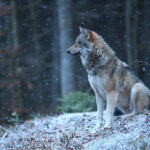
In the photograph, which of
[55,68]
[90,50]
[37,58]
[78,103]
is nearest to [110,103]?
[90,50]

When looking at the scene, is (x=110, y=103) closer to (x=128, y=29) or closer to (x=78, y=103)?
(x=78, y=103)

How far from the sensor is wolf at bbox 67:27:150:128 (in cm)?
578

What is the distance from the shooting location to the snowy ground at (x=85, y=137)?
4293mm

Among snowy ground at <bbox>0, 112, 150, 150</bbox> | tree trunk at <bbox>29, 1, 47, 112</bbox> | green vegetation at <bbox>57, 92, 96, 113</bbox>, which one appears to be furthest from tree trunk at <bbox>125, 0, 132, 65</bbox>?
snowy ground at <bbox>0, 112, 150, 150</bbox>

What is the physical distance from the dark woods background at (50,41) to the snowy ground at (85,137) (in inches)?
242

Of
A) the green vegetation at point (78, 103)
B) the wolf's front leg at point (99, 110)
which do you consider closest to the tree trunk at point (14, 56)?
the green vegetation at point (78, 103)

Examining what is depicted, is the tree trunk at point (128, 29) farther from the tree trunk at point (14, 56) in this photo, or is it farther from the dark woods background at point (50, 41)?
the tree trunk at point (14, 56)

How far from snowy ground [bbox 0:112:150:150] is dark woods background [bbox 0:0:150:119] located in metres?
6.14

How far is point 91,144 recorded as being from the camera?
462 cm

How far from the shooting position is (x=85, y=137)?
5.12 meters

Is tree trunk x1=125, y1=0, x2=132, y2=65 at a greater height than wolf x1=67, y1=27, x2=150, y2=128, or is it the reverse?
tree trunk x1=125, y1=0, x2=132, y2=65

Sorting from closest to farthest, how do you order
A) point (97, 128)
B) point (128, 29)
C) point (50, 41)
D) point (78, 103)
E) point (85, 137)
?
point (85, 137)
point (97, 128)
point (78, 103)
point (128, 29)
point (50, 41)

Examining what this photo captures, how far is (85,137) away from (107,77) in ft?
4.22

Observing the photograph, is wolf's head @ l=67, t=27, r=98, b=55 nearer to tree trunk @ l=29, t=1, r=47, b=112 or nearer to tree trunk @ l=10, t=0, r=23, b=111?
tree trunk @ l=10, t=0, r=23, b=111
